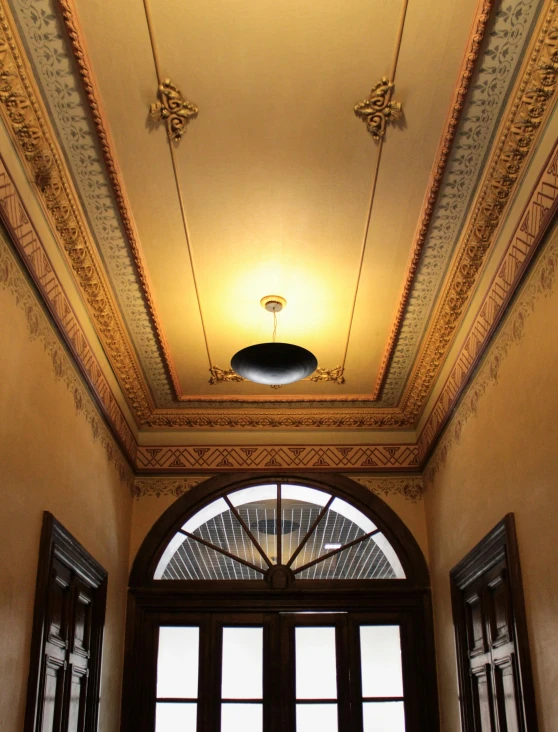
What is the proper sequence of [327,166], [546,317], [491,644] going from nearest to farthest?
1. [546,317]
2. [327,166]
3. [491,644]

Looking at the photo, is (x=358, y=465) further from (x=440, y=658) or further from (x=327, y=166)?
(x=327, y=166)

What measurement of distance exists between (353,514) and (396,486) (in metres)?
0.46

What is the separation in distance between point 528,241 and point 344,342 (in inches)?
83.0

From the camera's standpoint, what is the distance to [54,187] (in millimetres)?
3834

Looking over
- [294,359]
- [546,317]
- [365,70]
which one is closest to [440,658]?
[294,359]

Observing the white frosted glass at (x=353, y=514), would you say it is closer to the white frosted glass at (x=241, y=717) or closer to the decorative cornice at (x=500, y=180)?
the decorative cornice at (x=500, y=180)

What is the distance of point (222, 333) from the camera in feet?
18.0

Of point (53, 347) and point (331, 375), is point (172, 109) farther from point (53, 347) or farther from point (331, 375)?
point (331, 375)

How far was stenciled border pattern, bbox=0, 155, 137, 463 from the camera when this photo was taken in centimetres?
347

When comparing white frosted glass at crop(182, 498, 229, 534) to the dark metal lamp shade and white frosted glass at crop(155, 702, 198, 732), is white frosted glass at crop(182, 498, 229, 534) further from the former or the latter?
the dark metal lamp shade

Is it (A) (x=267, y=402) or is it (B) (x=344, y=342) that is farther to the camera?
(A) (x=267, y=402)

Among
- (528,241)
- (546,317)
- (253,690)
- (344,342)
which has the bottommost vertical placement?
(253,690)

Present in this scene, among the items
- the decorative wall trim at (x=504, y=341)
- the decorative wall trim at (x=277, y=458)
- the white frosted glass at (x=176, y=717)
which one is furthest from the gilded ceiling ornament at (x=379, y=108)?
the white frosted glass at (x=176, y=717)

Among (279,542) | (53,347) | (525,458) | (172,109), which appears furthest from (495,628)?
(172,109)
